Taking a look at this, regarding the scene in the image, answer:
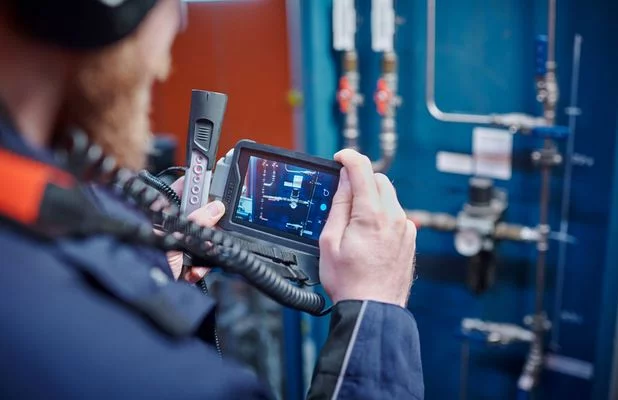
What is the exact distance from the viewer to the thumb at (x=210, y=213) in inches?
38.5

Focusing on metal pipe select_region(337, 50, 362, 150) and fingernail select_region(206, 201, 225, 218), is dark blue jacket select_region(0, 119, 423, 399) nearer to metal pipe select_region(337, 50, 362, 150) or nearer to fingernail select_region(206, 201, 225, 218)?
fingernail select_region(206, 201, 225, 218)

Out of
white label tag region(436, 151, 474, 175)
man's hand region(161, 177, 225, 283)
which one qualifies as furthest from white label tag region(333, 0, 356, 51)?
man's hand region(161, 177, 225, 283)

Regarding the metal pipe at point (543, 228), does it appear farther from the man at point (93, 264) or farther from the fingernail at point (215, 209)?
the man at point (93, 264)

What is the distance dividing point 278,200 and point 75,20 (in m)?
0.52

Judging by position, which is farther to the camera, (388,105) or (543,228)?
(388,105)

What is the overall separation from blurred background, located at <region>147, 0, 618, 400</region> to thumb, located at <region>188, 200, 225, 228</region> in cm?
58

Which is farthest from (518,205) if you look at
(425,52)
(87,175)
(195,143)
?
(87,175)

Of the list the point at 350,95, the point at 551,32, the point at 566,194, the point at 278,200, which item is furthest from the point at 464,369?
the point at 278,200

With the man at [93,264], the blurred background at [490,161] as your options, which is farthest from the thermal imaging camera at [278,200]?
the blurred background at [490,161]

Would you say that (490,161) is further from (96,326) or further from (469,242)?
(96,326)

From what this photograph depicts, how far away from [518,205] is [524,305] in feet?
0.88

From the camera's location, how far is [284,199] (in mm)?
990

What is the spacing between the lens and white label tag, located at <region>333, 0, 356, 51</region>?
1754 millimetres

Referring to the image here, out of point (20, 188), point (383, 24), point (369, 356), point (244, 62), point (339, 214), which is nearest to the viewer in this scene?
point (20, 188)
